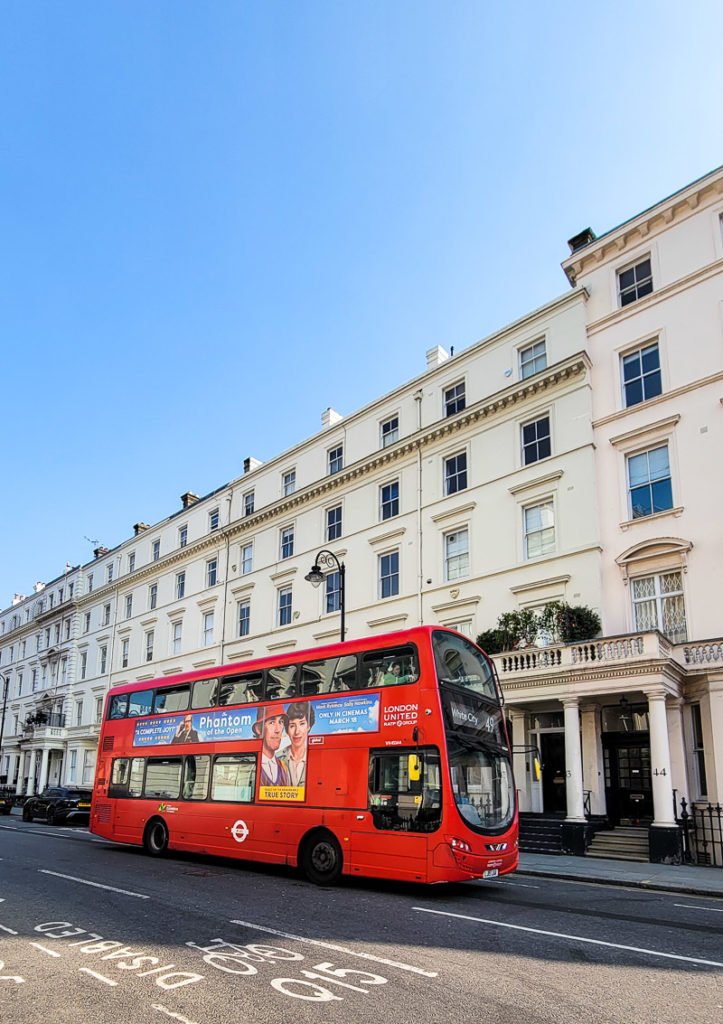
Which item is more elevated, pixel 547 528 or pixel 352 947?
pixel 547 528

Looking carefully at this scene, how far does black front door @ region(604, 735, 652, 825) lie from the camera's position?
20.2 meters

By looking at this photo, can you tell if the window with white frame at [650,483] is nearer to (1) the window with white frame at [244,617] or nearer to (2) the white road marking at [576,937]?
(2) the white road marking at [576,937]

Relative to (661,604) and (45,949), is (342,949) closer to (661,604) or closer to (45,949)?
(45,949)

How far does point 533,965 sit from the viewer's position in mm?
7070

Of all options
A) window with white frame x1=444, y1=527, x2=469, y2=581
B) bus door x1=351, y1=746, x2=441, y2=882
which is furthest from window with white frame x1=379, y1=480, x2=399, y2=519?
bus door x1=351, y1=746, x2=441, y2=882

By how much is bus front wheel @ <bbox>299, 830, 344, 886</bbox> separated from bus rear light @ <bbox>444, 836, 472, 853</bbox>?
2.42 meters

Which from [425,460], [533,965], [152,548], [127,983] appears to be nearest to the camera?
[127,983]

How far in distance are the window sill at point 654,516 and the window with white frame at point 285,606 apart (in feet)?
54.4

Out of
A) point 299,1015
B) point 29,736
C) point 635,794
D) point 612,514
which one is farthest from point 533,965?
point 29,736

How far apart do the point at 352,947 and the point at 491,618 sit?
17.6 meters

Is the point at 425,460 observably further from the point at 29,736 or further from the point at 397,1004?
the point at 29,736

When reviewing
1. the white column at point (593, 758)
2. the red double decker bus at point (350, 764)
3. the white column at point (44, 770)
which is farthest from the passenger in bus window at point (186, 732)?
the white column at point (44, 770)

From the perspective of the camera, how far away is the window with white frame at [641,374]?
74.8ft

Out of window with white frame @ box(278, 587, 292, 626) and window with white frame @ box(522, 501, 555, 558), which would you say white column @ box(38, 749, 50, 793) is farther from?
window with white frame @ box(522, 501, 555, 558)
